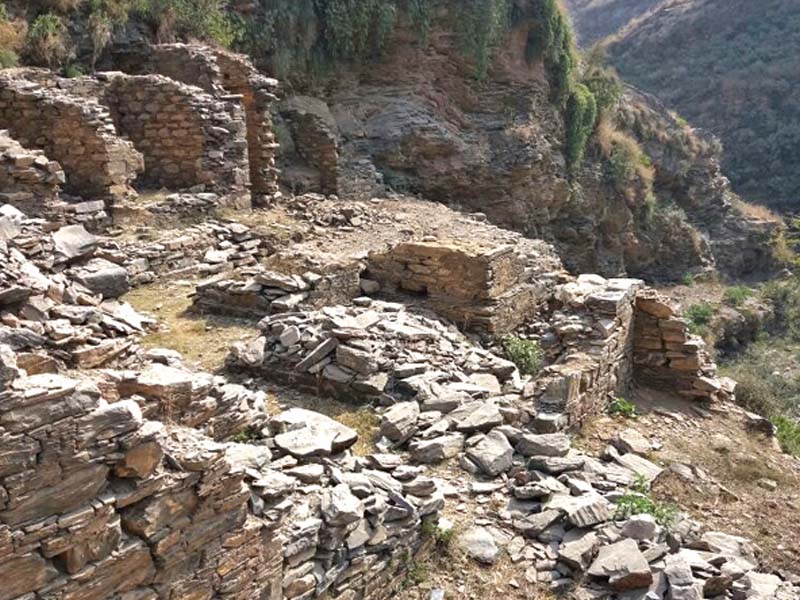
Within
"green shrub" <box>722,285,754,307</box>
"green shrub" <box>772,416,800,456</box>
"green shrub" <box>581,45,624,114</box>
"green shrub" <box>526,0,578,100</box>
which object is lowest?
"green shrub" <box>722,285,754,307</box>

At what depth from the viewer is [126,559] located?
344 centimetres

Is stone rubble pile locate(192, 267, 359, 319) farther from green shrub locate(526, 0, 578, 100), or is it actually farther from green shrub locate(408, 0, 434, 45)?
green shrub locate(526, 0, 578, 100)

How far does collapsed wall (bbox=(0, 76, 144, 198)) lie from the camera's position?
1009 centimetres

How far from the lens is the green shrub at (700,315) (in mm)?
20256

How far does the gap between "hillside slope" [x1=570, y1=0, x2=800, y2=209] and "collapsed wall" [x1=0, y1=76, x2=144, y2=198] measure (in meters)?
28.0

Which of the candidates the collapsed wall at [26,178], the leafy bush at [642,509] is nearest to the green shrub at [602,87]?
the collapsed wall at [26,178]

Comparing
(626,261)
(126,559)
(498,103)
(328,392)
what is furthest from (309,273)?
(626,261)

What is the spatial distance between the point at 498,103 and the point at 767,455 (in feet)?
47.4

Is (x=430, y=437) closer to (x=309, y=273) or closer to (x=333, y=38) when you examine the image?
(x=309, y=273)

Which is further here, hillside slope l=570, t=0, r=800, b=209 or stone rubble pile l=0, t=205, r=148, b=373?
hillside slope l=570, t=0, r=800, b=209

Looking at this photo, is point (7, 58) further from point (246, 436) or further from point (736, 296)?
point (736, 296)

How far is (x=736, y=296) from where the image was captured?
22734 millimetres

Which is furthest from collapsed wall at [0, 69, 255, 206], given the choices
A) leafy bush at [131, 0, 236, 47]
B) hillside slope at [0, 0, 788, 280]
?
leafy bush at [131, 0, 236, 47]

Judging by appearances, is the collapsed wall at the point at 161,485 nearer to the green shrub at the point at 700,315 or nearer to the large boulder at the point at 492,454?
the large boulder at the point at 492,454
